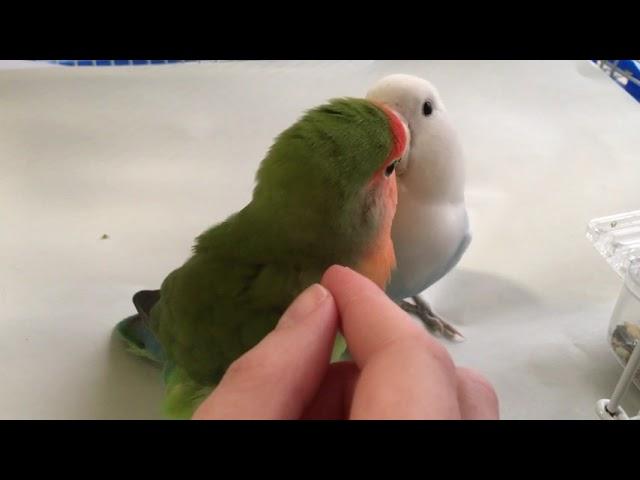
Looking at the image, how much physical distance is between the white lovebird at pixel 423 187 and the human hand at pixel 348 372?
24 cm

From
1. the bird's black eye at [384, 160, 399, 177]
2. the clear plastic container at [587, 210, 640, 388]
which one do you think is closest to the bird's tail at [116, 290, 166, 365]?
the bird's black eye at [384, 160, 399, 177]

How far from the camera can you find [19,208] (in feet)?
3.34

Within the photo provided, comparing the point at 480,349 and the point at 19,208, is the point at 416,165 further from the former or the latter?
the point at 19,208

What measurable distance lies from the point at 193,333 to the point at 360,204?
0.21 metres

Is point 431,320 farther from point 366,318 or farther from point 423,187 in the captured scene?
point 366,318

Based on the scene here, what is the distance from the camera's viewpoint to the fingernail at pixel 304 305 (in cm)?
46

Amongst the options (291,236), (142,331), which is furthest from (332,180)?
(142,331)

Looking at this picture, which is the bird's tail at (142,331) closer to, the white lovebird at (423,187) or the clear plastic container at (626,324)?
the white lovebird at (423,187)

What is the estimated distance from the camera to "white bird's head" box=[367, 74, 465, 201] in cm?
68

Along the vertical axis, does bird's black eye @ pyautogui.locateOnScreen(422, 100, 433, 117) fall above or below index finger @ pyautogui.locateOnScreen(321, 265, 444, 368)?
above

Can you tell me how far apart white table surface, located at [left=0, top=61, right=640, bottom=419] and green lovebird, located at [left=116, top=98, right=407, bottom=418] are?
0.22 metres

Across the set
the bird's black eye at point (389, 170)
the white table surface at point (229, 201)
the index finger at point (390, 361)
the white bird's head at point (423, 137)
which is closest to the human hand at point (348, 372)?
the index finger at point (390, 361)

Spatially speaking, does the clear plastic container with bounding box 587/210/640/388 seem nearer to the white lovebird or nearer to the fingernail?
the white lovebird

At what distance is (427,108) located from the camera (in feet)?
2.31
